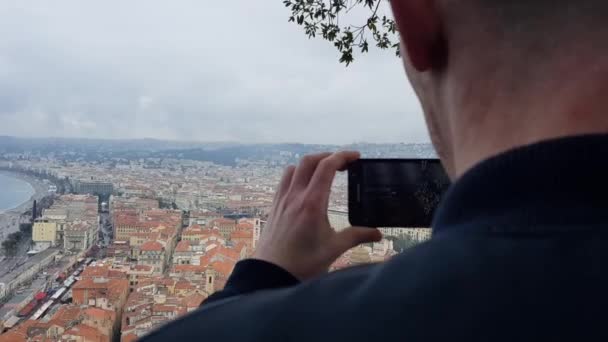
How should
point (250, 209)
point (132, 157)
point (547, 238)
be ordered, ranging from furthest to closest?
point (132, 157)
point (250, 209)
point (547, 238)

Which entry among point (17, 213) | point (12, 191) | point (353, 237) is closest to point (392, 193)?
point (353, 237)

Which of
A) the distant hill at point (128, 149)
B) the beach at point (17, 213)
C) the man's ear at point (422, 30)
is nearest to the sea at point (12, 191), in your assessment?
the beach at point (17, 213)

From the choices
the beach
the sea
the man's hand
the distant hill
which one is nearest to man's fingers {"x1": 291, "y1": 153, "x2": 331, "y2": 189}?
the man's hand

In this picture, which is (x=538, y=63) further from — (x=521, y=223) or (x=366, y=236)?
(x=366, y=236)

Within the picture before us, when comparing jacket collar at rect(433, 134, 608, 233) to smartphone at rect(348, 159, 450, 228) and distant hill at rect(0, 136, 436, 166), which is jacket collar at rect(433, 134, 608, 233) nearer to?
smartphone at rect(348, 159, 450, 228)

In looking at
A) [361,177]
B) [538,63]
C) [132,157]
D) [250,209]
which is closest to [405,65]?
[538,63]

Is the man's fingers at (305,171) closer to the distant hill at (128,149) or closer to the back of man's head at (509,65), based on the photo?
the back of man's head at (509,65)

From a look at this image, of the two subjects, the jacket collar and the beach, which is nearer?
the jacket collar

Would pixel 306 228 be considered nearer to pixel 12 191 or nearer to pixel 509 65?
pixel 509 65
